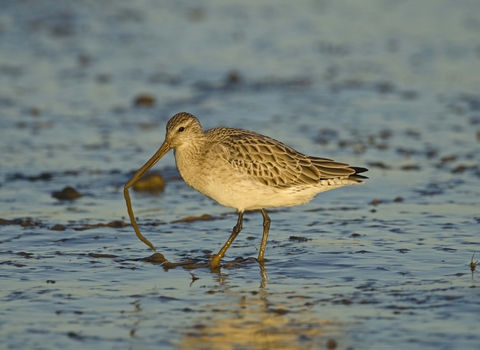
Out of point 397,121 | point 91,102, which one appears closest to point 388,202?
point 397,121

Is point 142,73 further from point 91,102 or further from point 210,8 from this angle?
point 210,8

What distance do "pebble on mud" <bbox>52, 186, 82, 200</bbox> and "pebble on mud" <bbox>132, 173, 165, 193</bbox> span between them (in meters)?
0.80

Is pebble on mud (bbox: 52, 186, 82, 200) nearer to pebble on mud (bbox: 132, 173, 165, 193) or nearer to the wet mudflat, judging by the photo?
the wet mudflat

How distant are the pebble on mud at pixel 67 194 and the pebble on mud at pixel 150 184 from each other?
2.63 ft

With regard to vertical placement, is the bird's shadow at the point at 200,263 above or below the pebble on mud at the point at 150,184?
below

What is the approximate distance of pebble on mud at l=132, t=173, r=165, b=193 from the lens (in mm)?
10789

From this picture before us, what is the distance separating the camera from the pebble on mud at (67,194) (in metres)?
10.3

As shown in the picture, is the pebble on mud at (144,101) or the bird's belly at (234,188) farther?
the pebble on mud at (144,101)

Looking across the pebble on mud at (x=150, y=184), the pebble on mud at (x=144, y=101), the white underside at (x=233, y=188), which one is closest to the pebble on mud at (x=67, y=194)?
the pebble on mud at (x=150, y=184)

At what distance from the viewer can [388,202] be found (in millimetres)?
10109

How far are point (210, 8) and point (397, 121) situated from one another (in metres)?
9.77

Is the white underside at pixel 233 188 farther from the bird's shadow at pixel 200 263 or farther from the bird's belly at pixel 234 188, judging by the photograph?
the bird's shadow at pixel 200 263

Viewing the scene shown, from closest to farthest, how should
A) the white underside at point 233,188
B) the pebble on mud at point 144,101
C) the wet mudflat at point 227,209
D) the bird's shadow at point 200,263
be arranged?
1. the wet mudflat at point 227,209
2. the bird's shadow at point 200,263
3. the white underside at point 233,188
4. the pebble on mud at point 144,101

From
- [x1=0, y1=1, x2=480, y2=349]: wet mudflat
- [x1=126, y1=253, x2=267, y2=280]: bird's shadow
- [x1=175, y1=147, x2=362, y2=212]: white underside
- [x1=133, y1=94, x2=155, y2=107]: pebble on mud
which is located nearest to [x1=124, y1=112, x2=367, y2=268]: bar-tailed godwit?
[x1=175, y1=147, x2=362, y2=212]: white underside
